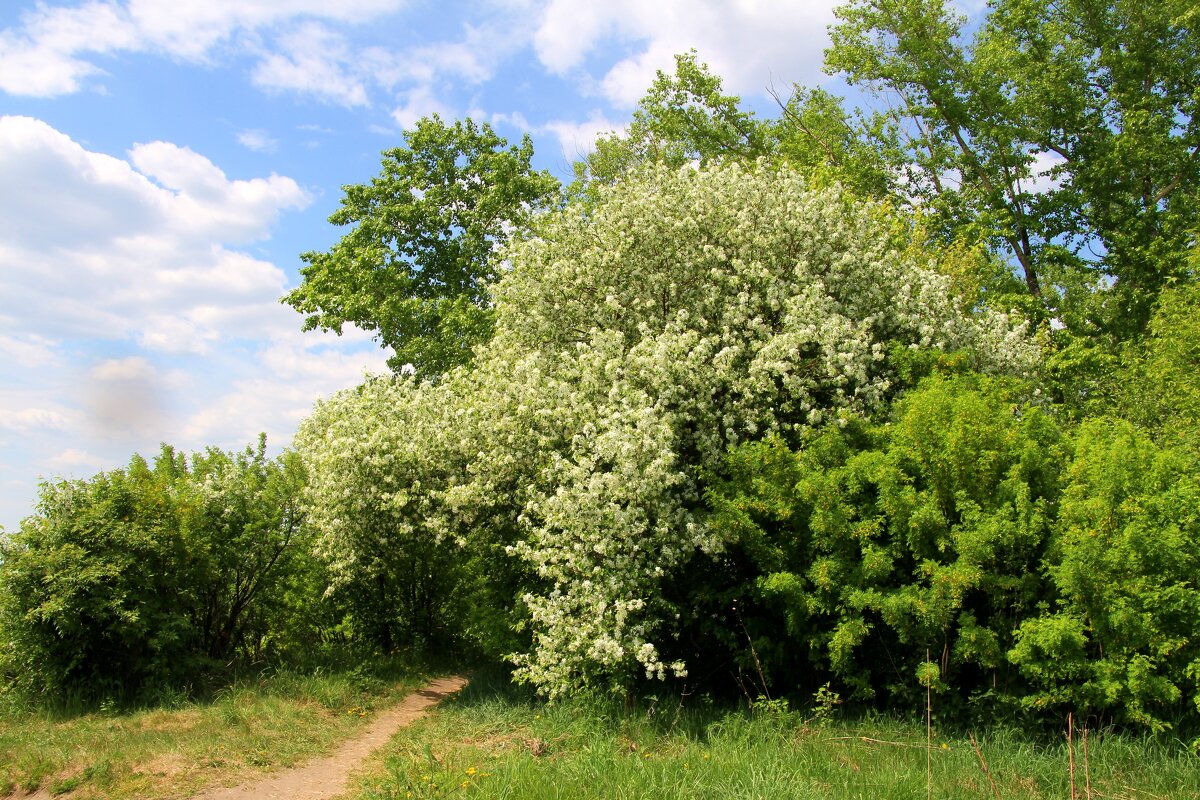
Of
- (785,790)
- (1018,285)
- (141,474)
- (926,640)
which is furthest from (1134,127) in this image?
(141,474)

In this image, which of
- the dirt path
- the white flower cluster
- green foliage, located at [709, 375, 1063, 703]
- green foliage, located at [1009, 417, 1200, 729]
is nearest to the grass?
the dirt path

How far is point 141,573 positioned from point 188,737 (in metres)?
3.01

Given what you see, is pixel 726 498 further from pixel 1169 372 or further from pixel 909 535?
pixel 1169 372

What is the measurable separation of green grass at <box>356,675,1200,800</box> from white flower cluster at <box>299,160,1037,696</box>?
71 cm

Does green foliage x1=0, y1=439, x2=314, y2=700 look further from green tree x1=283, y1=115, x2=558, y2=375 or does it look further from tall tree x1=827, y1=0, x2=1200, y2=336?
tall tree x1=827, y1=0, x2=1200, y2=336

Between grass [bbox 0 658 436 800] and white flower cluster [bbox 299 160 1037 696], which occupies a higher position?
white flower cluster [bbox 299 160 1037 696]

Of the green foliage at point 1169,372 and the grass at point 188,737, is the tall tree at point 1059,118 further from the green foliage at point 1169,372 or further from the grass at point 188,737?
the grass at point 188,737

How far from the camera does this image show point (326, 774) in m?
8.33

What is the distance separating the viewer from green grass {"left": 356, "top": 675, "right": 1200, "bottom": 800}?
21.2ft

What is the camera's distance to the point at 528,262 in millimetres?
13148

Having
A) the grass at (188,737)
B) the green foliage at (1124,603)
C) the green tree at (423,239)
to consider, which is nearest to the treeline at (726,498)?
the green foliage at (1124,603)

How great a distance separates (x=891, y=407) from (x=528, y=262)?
6172 millimetres

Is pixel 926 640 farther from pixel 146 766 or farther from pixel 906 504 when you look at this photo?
pixel 146 766

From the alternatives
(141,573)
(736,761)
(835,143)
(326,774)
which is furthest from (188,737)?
(835,143)
